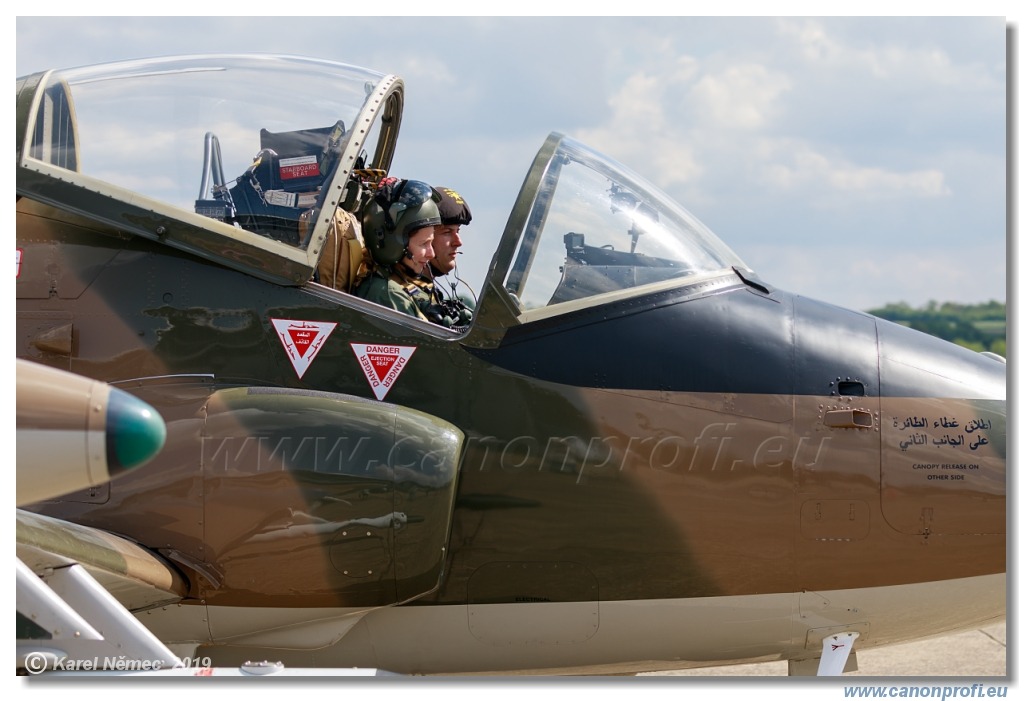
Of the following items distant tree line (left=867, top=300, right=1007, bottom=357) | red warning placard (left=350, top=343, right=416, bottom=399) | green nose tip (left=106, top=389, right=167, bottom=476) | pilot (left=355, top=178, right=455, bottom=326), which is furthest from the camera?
distant tree line (left=867, top=300, right=1007, bottom=357)

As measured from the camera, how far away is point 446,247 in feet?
21.5

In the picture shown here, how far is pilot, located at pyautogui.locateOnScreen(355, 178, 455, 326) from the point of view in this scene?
227 inches

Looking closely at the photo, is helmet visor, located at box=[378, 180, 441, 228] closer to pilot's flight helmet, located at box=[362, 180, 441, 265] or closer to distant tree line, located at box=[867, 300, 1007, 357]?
pilot's flight helmet, located at box=[362, 180, 441, 265]

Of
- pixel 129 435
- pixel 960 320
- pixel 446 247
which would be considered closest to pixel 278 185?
pixel 446 247

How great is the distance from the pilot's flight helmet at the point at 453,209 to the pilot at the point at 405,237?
1.45 feet

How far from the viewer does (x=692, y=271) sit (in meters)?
5.43

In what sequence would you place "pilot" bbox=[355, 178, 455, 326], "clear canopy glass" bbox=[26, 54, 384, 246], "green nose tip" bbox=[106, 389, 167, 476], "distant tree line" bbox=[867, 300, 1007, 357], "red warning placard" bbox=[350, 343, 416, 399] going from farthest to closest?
1. "distant tree line" bbox=[867, 300, 1007, 357]
2. "pilot" bbox=[355, 178, 455, 326]
3. "clear canopy glass" bbox=[26, 54, 384, 246]
4. "red warning placard" bbox=[350, 343, 416, 399]
5. "green nose tip" bbox=[106, 389, 167, 476]

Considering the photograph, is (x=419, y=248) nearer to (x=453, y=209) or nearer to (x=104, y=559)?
(x=453, y=209)

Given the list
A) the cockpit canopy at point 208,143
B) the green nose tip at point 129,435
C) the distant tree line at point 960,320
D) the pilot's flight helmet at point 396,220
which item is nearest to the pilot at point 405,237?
the pilot's flight helmet at point 396,220

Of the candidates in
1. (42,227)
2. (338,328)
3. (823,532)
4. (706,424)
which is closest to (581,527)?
(706,424)

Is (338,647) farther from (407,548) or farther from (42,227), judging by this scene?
(42,227)

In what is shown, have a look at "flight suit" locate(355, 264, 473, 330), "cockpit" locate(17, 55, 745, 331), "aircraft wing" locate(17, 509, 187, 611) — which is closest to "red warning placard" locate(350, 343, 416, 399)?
"flight suit" locate(355, 264, 473, 330)

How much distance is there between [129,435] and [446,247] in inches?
Answer: 134

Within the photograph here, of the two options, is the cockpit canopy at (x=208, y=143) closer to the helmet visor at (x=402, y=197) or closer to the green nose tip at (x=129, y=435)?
the helmet visor at (x=402, y=197)
